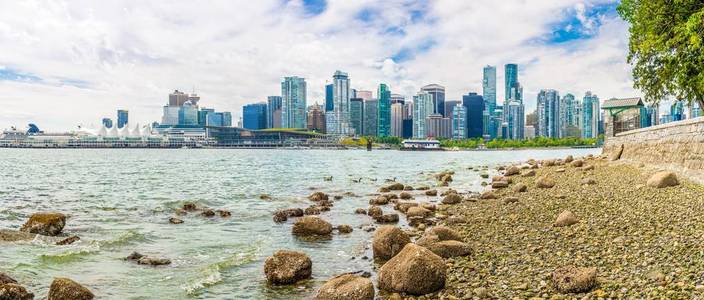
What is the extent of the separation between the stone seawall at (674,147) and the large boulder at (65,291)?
23339 mm

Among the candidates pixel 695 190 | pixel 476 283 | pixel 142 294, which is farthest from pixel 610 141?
pixel 142 294

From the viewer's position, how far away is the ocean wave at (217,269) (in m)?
12.9

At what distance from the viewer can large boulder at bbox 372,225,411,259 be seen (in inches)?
588

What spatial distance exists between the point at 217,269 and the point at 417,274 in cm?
649

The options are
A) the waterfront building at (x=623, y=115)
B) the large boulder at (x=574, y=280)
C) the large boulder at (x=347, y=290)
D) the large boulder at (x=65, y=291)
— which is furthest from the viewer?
the waterfront building at (x=623, y=115)

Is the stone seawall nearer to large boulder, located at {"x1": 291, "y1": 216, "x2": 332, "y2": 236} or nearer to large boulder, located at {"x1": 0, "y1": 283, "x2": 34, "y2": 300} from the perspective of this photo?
large boulder, located at {"x1": 291, "y1": 216, "x2": 332, "y2": 236}

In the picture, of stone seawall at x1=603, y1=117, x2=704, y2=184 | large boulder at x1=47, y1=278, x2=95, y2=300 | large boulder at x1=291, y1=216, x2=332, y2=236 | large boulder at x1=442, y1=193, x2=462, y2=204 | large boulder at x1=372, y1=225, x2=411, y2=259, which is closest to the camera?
large boulder at x1=47, y1=278, x2=95, y2=300

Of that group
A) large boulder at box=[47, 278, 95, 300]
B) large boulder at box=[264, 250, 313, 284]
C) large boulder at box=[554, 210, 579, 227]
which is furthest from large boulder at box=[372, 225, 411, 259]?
large boulder at box=[47, 278, 95, 300]

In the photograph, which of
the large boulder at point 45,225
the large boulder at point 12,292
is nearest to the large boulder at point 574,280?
the large boulder at point 12,292

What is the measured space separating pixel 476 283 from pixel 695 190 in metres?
12.8

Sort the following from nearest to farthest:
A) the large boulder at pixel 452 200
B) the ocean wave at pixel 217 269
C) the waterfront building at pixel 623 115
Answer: the ocean wave at pixel 217 269 < the large boulder at pixel 452 200 < the waterfront building at pixel 623 115

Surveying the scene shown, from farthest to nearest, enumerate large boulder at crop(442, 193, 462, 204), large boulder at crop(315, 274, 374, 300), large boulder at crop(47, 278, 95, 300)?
large boulder at crop(442, 193, 462, 204), large boulder at crop(47, 278, 95, 300), large boulder at crop(315, 274, 374, 300)

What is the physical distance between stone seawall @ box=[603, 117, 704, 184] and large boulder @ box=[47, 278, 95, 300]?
23.3 m

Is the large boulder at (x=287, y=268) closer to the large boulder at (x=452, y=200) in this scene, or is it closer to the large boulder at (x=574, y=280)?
the large boulder at (x=574, y=280)
